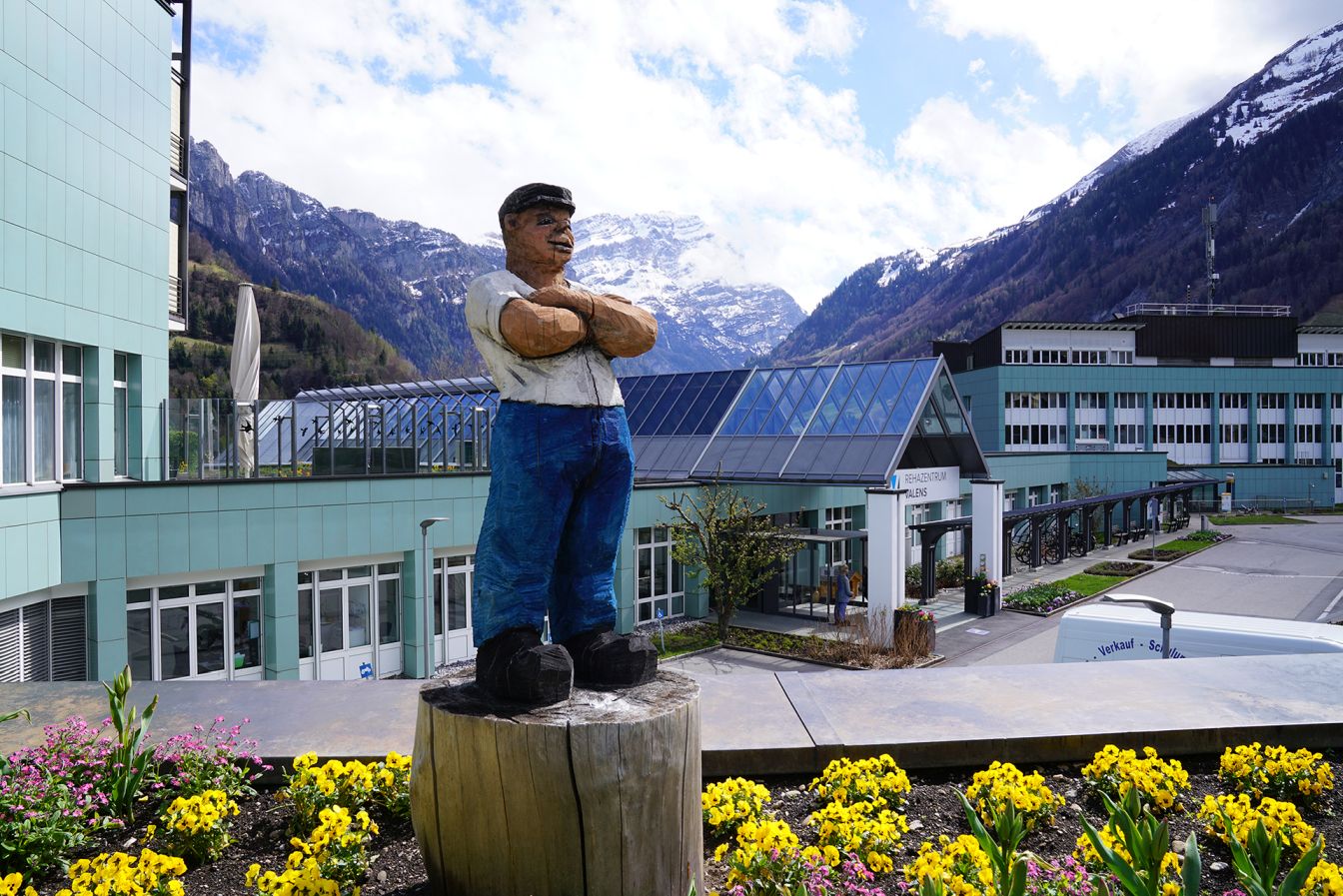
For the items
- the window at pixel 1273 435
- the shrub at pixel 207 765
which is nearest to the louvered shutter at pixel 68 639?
the shrub at pixel 207 765

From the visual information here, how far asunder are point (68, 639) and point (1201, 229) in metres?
150

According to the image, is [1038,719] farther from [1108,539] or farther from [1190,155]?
[1190,155]

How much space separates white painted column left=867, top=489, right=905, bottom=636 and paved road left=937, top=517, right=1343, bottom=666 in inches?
57.3

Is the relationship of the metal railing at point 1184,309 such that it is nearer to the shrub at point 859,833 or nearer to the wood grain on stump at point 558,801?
the shrub at point 859,833

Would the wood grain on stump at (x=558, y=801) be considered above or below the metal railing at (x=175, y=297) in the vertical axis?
below

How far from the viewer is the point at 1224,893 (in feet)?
10.1

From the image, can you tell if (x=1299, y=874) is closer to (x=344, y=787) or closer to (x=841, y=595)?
(x=344, y=787)

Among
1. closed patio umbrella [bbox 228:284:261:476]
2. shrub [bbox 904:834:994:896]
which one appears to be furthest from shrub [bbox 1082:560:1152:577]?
shrub [bbox 904:834:994:896]

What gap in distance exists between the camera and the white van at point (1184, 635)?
410 inches

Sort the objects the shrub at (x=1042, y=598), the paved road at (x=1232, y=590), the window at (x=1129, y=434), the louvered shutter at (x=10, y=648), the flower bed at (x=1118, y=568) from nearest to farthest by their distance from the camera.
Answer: the louvered shutter at (x=10, y=648)
the paved road at (x=1232, y=590)
the shrub at (x=1042, y=598)
the flower bed at (x=1118, y=568)
the window at (x=1129, y=434)

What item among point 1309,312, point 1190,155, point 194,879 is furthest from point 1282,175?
point 194,879

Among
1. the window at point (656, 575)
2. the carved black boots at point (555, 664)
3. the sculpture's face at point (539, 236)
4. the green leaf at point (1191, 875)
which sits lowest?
the window at point (656, 575)

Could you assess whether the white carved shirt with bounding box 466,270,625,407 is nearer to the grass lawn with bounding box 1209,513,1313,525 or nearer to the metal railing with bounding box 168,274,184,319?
the metal railing with bounding box 168,274,184,319

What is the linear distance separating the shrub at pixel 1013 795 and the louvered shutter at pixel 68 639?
41.4 feet
